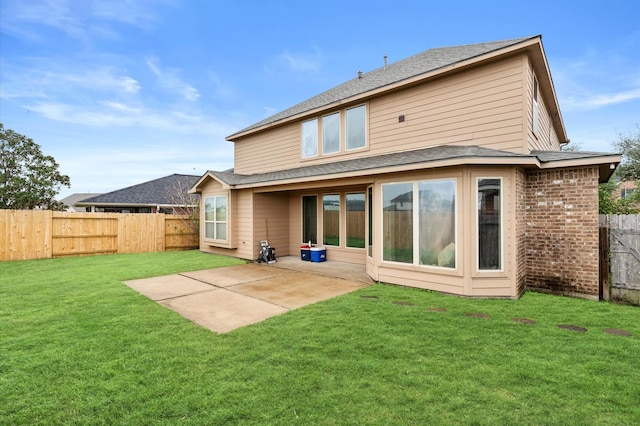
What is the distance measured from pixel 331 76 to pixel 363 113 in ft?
46.4

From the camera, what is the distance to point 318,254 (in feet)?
34.7

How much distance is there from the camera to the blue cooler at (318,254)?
1055 centimetres

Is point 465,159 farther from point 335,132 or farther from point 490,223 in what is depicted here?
point 335,132


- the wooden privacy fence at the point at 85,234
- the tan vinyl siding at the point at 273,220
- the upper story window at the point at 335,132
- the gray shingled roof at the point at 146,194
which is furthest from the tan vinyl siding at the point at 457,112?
the gray shingled roof at the point at 146,194

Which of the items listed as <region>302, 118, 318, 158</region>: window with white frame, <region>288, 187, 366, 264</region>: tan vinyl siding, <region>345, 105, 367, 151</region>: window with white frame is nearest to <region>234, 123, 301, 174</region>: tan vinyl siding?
<region>302, 118, 318, 158</region>: window with white frame

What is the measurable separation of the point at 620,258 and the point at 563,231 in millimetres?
1008

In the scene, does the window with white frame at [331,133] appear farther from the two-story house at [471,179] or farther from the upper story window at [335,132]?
the two-story house at [471,179]

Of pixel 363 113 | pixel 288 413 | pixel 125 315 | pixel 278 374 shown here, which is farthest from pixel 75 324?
pixel 363 113

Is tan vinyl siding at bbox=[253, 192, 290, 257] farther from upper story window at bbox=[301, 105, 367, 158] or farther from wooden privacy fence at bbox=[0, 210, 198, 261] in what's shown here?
wooden privacy fence at bbox=[0, 210, 198, 261]

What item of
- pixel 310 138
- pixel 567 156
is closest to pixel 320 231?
pixel 310 138

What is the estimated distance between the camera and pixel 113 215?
43.0ft

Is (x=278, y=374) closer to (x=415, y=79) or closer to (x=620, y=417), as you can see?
(x=620, y=417)

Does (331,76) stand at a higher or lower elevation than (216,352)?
higher

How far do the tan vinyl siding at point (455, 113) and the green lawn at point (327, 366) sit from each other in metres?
3.78
